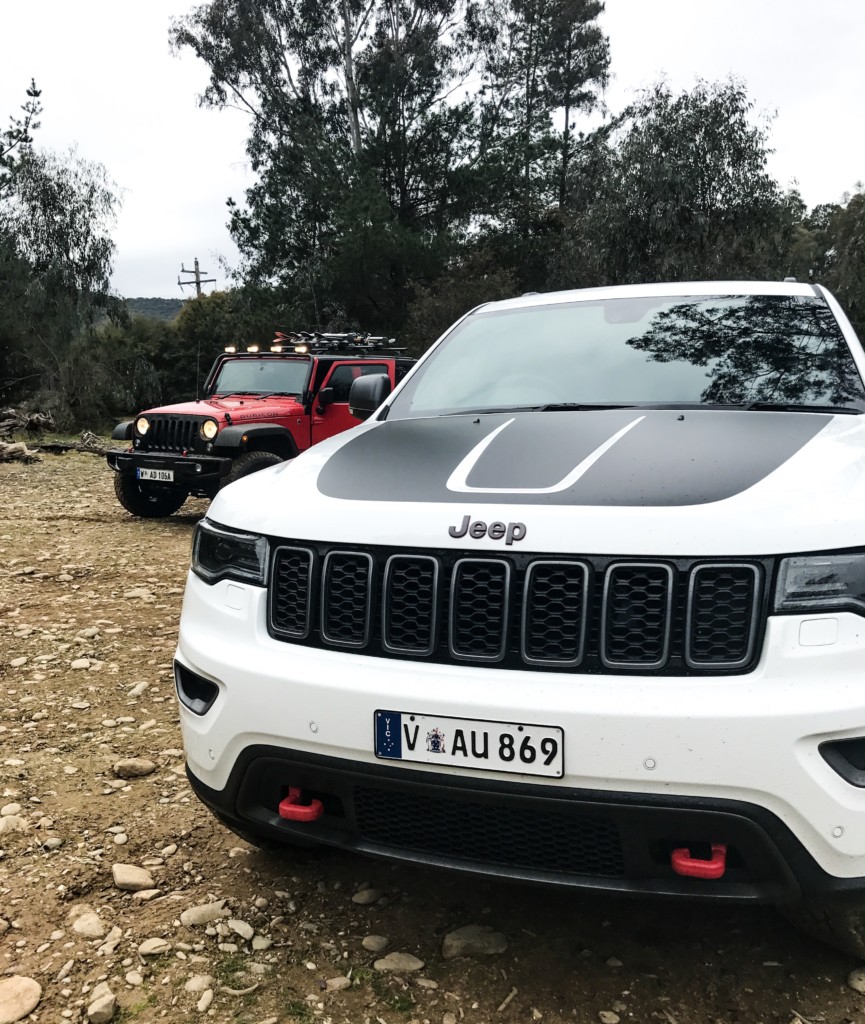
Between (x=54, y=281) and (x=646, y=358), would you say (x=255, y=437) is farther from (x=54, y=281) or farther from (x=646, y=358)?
(x=54, y=281)

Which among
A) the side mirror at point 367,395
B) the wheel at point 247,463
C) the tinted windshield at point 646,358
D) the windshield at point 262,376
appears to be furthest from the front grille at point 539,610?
the windshield at point 262,376

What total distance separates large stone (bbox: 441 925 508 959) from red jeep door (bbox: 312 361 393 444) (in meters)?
7.12

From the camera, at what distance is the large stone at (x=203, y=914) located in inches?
96.7

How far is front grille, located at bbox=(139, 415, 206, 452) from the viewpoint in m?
8.95

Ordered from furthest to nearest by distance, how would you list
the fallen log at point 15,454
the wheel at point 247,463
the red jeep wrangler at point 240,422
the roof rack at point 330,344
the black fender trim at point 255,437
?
the fallen log at point 15,454
the roof rack at point 330,344
the red jeep wrangler at point 240,422
the black fender trim at point 255,437
the wheel at point 247,463

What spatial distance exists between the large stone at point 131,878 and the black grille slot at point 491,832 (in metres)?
0.91

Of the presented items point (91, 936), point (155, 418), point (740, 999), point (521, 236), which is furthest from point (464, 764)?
point (521, 236)

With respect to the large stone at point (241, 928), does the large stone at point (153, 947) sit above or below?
above

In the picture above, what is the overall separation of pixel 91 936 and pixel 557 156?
3413 centimetres

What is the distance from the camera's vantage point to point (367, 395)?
3.67 metres

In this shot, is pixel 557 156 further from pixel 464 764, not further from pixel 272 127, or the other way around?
pixel 464 764

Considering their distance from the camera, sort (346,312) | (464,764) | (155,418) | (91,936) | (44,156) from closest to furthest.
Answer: (464,764)
(91,936)
(155,418)
(44,156)
(346,312)

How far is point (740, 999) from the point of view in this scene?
2113 millimetres

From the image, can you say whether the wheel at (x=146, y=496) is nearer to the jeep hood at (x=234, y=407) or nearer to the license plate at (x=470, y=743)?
the jeep hood at (x=234, y=407)
